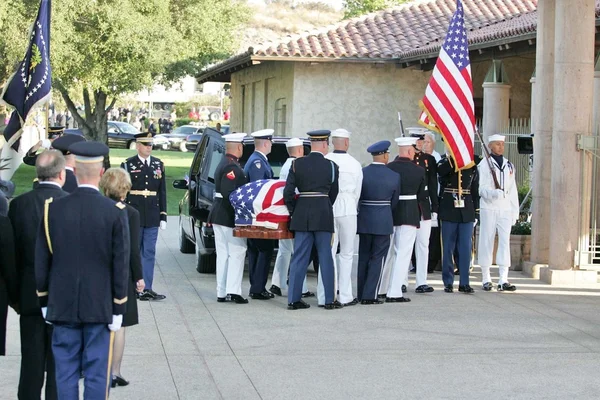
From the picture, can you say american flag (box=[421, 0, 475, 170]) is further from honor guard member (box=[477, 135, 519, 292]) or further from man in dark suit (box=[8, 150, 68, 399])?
man in dark suit (box=[8, 150, 68, 399])

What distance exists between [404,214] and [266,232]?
1.67 m

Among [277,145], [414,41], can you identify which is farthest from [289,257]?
[414,41]

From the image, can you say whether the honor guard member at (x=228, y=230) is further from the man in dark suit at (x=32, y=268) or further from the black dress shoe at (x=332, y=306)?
the man in dark suit at (x=32, y=268)

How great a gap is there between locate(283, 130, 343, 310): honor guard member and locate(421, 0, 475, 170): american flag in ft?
Result: 7.09

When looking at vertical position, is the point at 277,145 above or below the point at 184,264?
above

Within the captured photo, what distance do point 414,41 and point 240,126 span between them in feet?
33.1

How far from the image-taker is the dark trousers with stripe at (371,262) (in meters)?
11.8

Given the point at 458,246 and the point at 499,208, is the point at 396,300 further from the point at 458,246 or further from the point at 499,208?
the point at 499,208

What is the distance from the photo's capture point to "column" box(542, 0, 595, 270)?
44.6 ft

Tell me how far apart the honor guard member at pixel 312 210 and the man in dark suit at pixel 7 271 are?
499 centimetres

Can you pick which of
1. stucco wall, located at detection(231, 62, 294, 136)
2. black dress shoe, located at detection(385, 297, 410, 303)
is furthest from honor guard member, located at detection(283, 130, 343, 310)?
stucco wall, located at detection(231, 62, 294, 136)

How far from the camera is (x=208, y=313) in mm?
11109

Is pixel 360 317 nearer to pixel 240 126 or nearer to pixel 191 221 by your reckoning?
pixel 191 221

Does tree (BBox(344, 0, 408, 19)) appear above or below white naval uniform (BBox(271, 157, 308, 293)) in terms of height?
above
